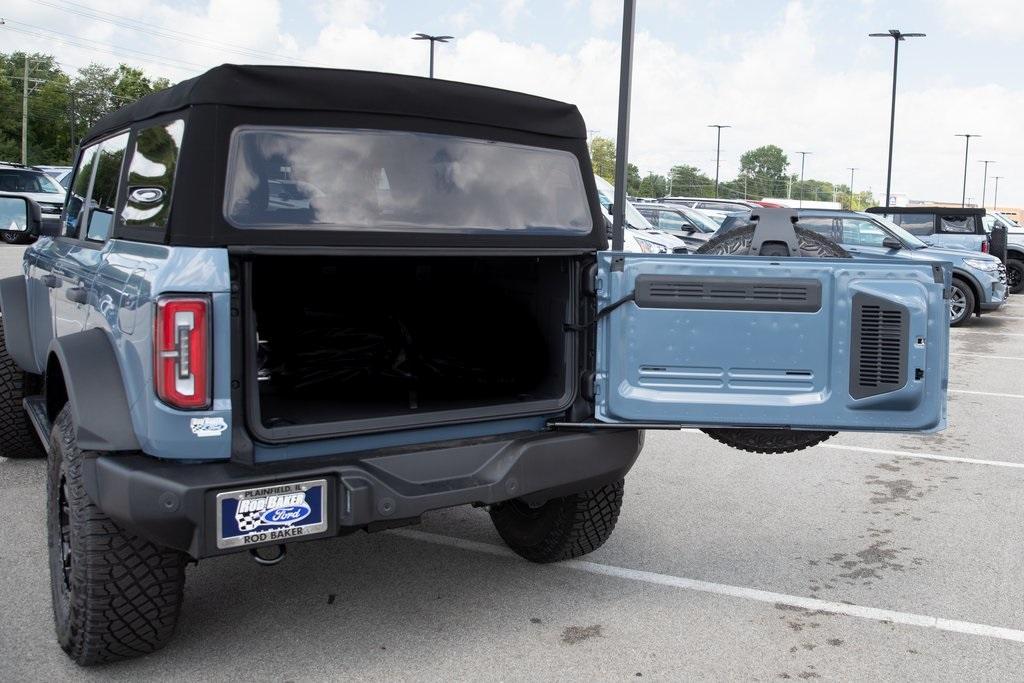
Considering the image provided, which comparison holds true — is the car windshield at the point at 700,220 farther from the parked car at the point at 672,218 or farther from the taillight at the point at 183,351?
the taillight at the point at 183,351

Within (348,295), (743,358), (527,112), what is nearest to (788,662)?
(743,358)

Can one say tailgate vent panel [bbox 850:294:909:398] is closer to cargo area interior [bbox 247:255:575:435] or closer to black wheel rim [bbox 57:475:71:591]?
cargo area interior [bbox 247:255:575:435]

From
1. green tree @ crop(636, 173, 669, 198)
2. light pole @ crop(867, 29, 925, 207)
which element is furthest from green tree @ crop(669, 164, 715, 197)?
light pole @ crop(867, 29, 925, 207)

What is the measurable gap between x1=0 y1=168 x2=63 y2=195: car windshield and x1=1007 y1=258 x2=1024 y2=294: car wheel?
811 inches

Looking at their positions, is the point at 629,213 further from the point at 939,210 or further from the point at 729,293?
the point at 729,293

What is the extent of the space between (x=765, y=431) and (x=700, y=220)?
60.9ft

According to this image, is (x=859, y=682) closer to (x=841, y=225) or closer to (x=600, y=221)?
(x=600, y=221)

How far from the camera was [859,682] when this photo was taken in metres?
3.43

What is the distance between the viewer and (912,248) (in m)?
14.9

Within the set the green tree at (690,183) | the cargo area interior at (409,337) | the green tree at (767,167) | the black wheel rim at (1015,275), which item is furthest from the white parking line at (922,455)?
the green tree at (767,167)

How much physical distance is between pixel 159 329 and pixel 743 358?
6.76 feet

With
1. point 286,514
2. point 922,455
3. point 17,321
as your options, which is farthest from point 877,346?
point 17,321

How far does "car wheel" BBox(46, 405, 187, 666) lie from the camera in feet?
10.5

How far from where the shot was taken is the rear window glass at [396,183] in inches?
125
